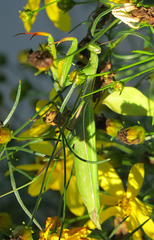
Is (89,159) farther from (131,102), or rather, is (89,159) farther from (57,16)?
(57,16)

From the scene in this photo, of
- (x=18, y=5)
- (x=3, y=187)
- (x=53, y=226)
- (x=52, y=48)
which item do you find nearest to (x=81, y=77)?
(x=52, y=48)

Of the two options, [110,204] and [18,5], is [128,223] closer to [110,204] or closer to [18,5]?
[110,204]

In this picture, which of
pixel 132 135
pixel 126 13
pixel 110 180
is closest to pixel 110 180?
pixel 110 180

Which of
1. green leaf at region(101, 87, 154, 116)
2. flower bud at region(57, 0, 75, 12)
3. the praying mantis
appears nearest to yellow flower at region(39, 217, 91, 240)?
the praying mantis

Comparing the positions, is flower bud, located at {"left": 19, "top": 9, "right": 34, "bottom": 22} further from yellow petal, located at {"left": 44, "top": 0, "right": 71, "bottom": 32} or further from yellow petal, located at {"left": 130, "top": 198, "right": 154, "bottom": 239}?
yellow petal, located at {"left": 130, "top": 198, "right": 154, "bottom": 239}

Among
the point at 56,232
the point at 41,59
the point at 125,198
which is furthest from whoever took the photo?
the point at 125,198

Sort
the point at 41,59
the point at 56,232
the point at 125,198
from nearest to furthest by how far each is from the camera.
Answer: the point at 41,59
the point at 56,232
the point at 125,198

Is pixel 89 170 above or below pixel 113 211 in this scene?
above

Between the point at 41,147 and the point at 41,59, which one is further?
the point at 41,147

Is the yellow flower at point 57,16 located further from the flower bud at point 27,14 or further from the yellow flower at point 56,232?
the yellow flower at point 56,232
